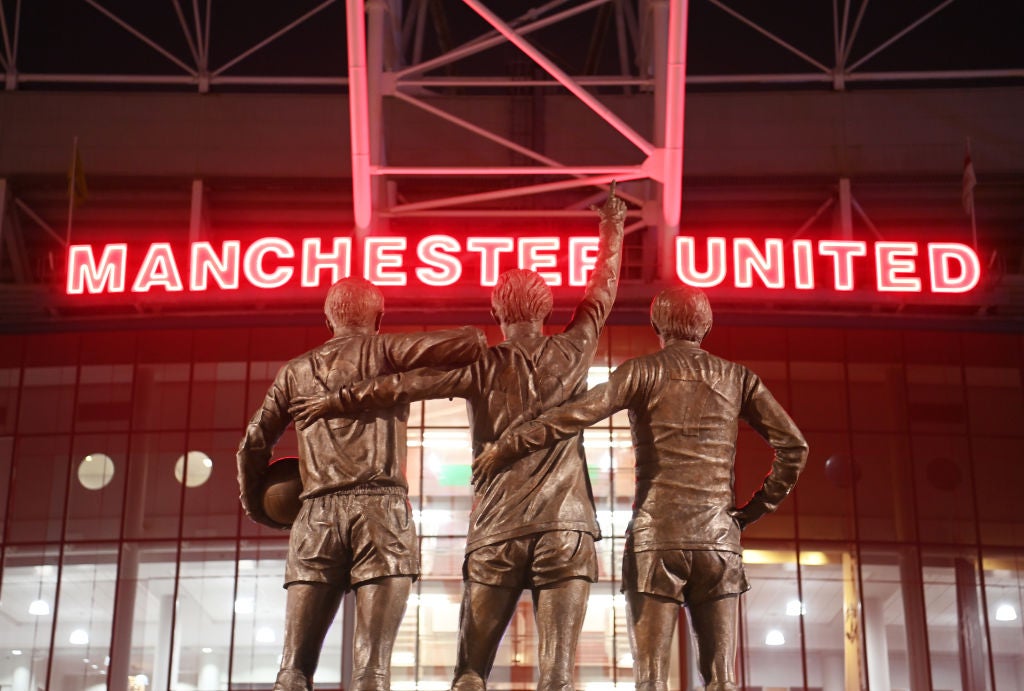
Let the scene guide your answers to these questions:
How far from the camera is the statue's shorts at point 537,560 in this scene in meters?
9.43

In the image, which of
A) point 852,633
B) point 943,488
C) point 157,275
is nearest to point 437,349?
point 852,633

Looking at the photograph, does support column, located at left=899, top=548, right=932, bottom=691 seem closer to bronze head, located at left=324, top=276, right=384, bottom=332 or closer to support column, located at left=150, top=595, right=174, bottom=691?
support column, located at left=150, top=595, right=174, bottom=691

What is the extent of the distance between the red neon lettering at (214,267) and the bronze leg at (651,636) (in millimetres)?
26938

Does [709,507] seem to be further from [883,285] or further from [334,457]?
[883,285]

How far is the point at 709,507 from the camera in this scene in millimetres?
9766

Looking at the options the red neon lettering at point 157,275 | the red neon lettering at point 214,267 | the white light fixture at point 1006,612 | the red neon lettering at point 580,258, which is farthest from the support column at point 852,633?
the red neon lettering at point 157,275

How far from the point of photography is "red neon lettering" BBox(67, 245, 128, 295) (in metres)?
35.6

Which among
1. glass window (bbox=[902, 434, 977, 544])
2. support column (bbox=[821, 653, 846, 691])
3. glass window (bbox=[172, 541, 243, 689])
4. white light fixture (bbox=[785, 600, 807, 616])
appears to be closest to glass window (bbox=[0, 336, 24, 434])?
glass window (bbox=[172, 541, 243, 689])

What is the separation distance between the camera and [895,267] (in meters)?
35.5

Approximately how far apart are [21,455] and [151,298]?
475 centimetres

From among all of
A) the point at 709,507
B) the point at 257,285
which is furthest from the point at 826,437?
the point at 709,507

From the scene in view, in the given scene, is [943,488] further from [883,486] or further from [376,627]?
[376,627]

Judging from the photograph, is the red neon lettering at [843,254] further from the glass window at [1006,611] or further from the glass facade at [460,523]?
the glass window at [1006,611]

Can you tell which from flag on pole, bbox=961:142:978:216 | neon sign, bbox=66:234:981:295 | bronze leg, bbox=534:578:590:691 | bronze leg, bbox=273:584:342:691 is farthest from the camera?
flag on pole, bbox=961:142:978:216
